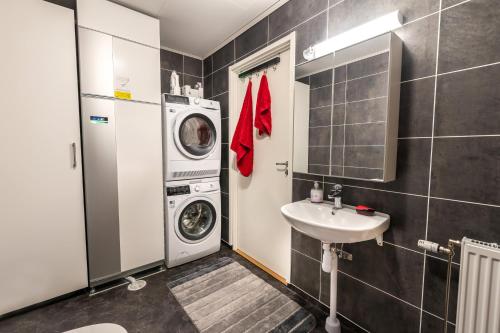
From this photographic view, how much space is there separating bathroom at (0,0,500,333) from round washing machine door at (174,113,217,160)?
2cm

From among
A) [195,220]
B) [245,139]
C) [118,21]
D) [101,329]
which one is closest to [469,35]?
[245,139]

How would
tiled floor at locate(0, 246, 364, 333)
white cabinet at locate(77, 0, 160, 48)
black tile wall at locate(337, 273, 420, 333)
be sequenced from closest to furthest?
black tile wall at locate(337, 273, 420, 333), tiled floor at locate(0, 246, 364, 333), white cabinet at locate(77, 0, 160, 48)

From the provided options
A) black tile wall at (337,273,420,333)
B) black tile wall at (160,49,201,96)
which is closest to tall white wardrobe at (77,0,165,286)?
black tile wall at (160,49,201,96)

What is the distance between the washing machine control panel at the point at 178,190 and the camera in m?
2.07

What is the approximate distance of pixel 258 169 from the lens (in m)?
2.23

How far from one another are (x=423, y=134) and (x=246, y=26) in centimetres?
184

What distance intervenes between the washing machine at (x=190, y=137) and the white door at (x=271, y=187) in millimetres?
248

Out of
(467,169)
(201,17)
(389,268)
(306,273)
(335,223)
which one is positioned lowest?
(306,273)

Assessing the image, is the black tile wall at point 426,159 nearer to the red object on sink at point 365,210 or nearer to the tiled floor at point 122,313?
the red object on sink at point 365,210

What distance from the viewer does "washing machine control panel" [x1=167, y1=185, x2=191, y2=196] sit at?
2.07 m

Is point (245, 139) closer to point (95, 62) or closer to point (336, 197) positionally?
point (336, 197)

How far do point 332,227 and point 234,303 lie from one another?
1095mm

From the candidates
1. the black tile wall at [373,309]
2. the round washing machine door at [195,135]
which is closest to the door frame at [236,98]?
the round washing machine door at [195,135]

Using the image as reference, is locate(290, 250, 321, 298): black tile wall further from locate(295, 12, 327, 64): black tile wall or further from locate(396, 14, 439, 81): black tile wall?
locate(295, 12, 327, 64): black tile wall
